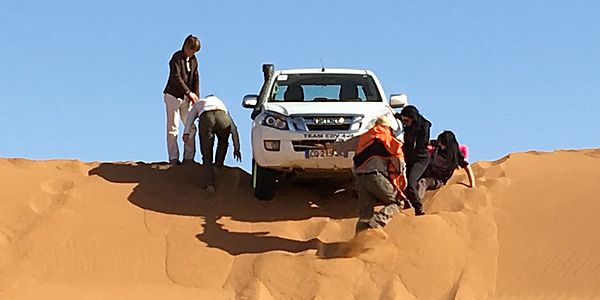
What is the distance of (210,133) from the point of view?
41.7 feet

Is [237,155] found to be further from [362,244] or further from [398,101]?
[362,244]

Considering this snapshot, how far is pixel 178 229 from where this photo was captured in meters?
11.7

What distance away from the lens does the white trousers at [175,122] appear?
1405 centimetres

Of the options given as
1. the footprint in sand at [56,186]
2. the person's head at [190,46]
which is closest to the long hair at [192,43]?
the person's head at [190,46]

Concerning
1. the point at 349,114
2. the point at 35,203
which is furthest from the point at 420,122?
the point at 35,203

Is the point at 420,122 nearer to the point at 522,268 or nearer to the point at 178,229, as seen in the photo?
the point at 522,268

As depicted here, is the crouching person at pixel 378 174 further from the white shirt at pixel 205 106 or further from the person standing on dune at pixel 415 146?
the white shirt at pixel 205 106

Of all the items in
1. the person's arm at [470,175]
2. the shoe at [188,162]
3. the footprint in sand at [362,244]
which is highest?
the person's arm at [470,175]

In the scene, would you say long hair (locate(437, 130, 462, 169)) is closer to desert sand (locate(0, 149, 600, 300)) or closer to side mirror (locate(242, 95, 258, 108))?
desert sand (locate(0, 149, 600, 300))

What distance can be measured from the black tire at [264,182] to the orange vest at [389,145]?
5.90ft

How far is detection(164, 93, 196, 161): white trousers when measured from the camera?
553 inches

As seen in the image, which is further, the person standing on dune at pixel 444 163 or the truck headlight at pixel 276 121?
the person standing on dune at pixel 444 163

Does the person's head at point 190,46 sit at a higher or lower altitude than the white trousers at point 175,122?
higher

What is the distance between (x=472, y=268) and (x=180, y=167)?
16.2 feet
